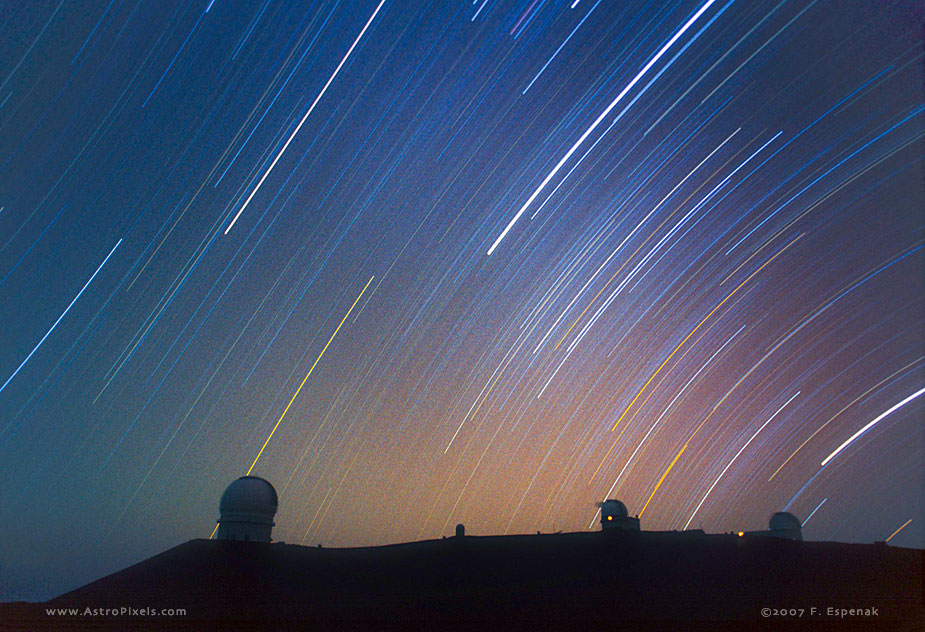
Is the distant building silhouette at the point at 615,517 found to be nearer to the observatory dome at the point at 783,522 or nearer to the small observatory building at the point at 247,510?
the observatory dome at the point at 783,522

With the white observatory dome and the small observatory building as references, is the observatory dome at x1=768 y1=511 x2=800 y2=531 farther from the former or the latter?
the small observatory building

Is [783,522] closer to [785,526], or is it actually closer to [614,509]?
[785,526]

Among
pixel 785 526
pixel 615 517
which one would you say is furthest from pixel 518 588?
pixel 785 526

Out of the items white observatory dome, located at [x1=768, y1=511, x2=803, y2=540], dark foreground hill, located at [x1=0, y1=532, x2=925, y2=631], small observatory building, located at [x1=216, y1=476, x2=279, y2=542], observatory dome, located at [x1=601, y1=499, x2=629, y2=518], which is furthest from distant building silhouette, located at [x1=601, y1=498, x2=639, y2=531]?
small observatory building, located at [x1=216, y1=476, x2=279, y2=542]

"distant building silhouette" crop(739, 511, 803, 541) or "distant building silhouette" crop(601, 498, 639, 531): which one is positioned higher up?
"distant building silhouette" crop(739, 511, 803, 541)

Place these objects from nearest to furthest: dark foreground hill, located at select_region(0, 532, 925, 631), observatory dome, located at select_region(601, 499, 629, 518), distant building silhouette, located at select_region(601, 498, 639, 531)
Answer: dark foreground hill, located at select_region(0, 532, 925, 631) < distant building silhouette, located at select_region(601, 498, 639, 531) < observatory dome, located at select_region(601, 499, 629, 518)

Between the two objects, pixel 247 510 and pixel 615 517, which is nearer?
pixel 247 510
